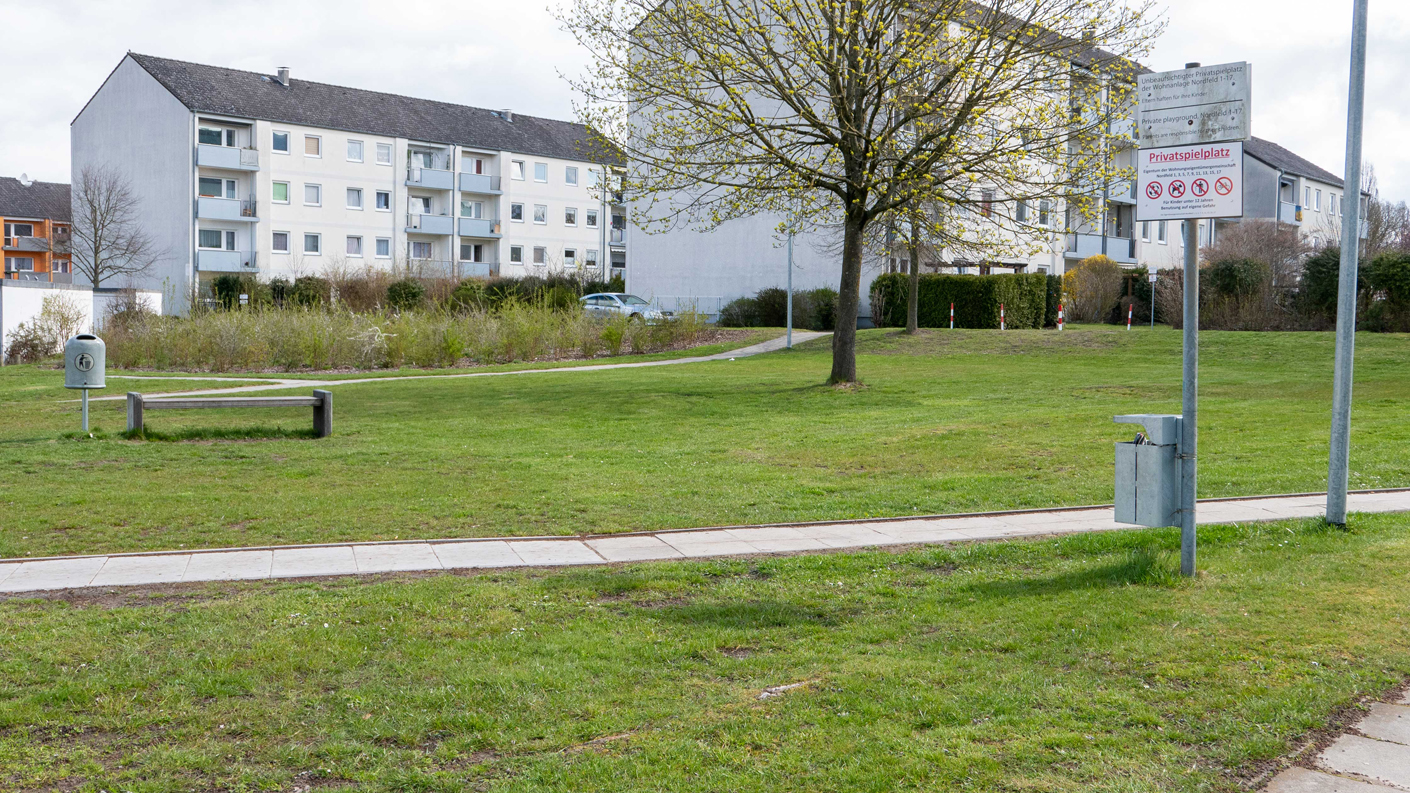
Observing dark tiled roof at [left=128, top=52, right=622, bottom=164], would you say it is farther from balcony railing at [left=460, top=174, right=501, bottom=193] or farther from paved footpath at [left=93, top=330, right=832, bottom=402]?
paved footpath at [left=93, top=330, right=832, bottom=402]

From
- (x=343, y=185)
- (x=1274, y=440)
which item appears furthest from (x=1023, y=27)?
(x=343, y=185)

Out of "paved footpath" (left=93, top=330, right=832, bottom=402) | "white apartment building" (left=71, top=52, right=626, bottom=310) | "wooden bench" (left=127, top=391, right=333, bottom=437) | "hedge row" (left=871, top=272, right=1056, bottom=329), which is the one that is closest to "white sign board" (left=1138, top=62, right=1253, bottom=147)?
"wooden bench" (left=127, top=391, right=333, bottom=437)

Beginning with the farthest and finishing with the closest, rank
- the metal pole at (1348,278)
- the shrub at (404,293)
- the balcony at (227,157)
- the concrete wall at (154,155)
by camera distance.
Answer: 1. the concrete wall at (154,155)
2. the balcony at (227,157)
3. the shrub at (404,293)
4. the metal pole at (1348,278)

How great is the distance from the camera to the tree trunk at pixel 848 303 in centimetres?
2086

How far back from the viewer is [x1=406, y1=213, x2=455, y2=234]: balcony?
64.9 metres

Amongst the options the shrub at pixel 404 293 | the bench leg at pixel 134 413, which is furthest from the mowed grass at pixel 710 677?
the shrub at pixel 404 293

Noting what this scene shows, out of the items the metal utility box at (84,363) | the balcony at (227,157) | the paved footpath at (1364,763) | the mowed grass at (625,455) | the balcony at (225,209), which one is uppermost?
the balcony at (227,157)

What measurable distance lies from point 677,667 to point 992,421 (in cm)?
1130

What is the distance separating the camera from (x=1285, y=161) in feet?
217

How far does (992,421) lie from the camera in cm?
1563

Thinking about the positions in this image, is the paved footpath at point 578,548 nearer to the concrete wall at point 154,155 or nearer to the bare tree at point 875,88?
the bare tree at point 875,88

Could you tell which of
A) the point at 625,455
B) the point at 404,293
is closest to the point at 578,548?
the point at 625,455

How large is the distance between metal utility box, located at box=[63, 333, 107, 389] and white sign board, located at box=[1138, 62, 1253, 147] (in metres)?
12.6

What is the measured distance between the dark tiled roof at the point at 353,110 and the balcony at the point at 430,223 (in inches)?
173
